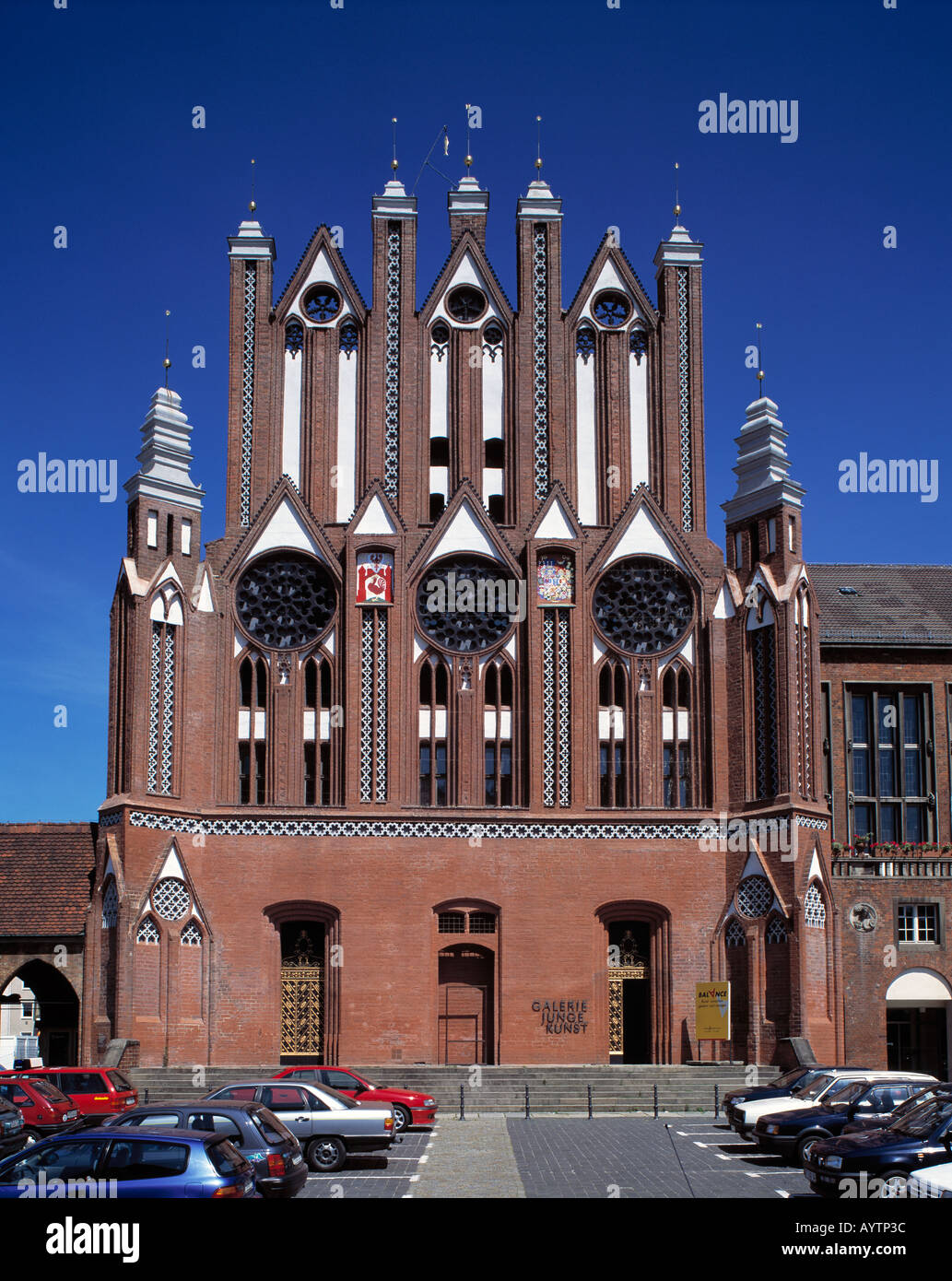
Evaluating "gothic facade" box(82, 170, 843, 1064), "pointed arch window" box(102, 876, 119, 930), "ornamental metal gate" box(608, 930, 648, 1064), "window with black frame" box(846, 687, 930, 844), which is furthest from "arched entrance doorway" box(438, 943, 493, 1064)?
"window with black frame" box(846, 687, 930, 844)

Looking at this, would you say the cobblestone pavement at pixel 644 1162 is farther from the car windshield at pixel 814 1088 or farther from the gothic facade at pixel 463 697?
the gothic facade at pixel 463 697

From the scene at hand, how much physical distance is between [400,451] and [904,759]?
58.6 ft

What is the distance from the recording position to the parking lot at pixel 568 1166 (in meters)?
21.2

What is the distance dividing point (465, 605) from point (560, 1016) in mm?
11431

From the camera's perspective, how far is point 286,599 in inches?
→ 1700

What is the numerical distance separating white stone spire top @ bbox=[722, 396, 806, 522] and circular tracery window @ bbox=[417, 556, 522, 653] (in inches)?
275

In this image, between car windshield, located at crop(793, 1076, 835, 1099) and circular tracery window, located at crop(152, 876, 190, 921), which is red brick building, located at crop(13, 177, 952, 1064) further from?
car windshield, located at crop(793, 1076, 835, 1099)

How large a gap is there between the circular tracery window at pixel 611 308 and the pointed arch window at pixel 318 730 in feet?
42.4

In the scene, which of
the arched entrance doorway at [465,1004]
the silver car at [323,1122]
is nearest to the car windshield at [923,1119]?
the silver car at [323,1122]

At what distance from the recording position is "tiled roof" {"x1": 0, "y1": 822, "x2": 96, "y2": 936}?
40.8m

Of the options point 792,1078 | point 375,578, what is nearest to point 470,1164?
point 792,1078

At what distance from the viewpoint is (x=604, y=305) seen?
4534 centimetres

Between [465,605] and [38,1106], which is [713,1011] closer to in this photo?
[465,605]
